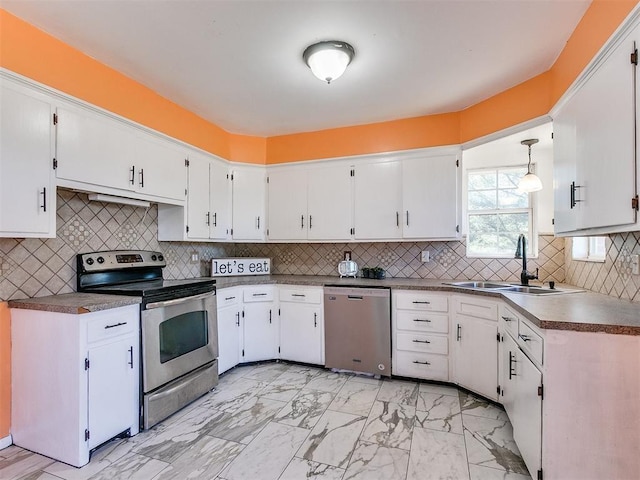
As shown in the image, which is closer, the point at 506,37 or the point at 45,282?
the point at 506,37

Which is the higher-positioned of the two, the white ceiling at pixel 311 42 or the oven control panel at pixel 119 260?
the white ceiling at pixel 311 42

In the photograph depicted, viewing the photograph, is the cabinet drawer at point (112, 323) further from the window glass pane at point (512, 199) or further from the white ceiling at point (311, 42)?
the window glass pane at point (512, 199)

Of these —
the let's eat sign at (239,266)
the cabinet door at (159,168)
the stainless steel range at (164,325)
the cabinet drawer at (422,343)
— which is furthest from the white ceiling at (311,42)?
the cabinet drawer at (422,343)

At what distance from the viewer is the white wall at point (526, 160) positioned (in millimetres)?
3064

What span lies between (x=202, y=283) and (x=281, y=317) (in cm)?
104

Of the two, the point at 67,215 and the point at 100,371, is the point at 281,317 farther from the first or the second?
the point at 67,215

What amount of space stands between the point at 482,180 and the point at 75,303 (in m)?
3.74

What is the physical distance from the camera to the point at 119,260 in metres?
2.61

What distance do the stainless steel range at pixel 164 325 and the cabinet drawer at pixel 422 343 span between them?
1.71 meters

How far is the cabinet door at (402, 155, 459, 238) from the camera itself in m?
3.13

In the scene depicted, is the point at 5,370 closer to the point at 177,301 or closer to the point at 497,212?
the point at 177,301

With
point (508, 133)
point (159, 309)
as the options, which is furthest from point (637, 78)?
point (159, 309)

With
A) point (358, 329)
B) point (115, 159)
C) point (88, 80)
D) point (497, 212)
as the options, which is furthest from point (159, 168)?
point (497, 212)

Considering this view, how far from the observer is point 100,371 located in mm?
1920
